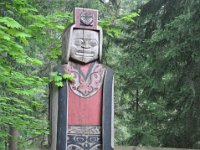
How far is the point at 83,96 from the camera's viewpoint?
5059mm

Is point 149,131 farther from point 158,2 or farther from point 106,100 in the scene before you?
point 106,100

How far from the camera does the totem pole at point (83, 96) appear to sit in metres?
4.93

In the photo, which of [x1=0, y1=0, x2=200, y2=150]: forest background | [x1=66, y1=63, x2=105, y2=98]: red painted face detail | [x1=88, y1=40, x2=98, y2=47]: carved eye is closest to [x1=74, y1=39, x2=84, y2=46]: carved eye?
[x1=88, y1=40, x2=98, y2=47]: carved eye

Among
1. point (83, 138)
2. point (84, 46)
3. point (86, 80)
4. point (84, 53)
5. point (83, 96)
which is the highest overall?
point (84, 46)

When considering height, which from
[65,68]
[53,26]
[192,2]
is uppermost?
[192,2]

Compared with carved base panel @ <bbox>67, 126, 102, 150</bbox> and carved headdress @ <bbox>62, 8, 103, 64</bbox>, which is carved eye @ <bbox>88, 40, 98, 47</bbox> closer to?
carved headdress @ <bbox>62, 8, 103, 64</bbox>


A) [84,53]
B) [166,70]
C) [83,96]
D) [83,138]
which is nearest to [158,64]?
[166,70]

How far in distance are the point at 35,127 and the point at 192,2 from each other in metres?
4.26

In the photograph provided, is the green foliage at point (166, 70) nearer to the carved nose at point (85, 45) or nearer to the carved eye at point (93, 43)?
the carved eye at point (93, 43)

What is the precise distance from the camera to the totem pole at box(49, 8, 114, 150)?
4926 millimetres

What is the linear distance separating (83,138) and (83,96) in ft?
1.90

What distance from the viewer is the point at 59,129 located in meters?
4.86

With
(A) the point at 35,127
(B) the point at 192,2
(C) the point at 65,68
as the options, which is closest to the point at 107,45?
(B) the point at 192,2

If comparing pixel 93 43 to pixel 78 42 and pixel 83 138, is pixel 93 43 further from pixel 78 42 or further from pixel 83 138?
pixel 83 138
